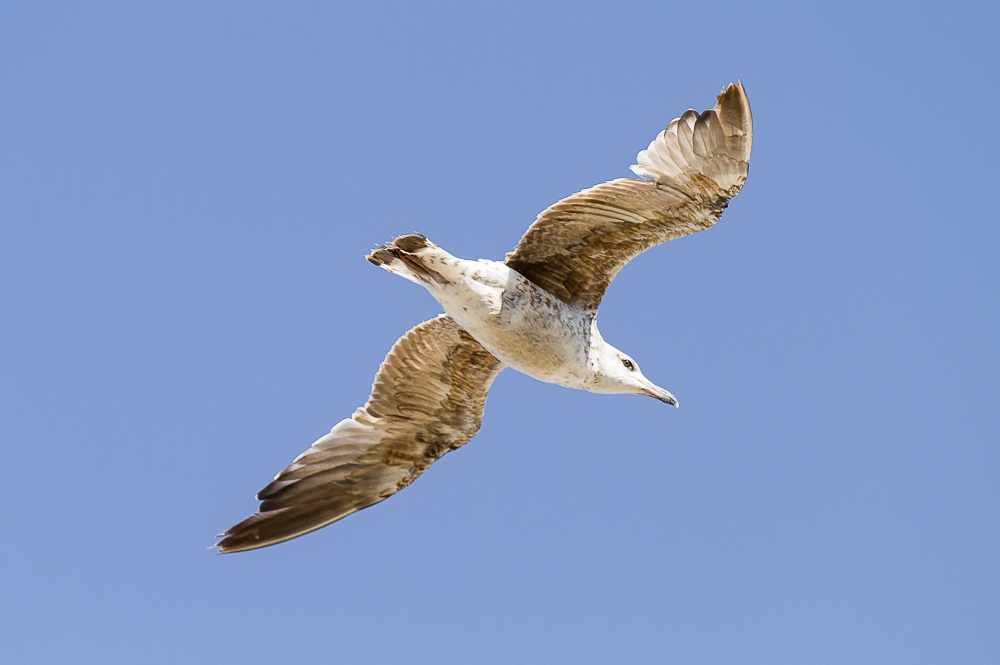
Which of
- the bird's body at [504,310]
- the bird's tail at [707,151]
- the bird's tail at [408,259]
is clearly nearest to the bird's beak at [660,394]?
the bird's body at [504,310]

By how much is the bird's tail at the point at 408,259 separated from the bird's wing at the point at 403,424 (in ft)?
3.28

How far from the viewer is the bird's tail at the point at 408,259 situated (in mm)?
9852

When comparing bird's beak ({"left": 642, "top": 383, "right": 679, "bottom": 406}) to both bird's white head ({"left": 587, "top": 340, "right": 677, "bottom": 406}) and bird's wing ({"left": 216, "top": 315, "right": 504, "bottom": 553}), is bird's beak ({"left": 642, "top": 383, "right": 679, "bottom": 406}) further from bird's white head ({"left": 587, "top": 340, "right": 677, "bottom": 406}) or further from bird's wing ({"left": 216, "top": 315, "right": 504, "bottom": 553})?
bird's wing ({"left": 216, "top": 315, "right": 504, "bottom": 553})

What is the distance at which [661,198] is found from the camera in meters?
10.2

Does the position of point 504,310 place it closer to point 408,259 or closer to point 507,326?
point 507,326

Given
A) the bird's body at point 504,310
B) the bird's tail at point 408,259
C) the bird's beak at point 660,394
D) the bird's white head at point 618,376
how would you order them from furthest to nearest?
the bird's beak at point 660,394 → the bird's white head at point 618,376 → the bird's body at point 504,310 → the bird's tail at point 408,259

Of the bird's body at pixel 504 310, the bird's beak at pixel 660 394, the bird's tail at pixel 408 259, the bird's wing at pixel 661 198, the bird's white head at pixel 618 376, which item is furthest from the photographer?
the bird's beak at pixel 660 394

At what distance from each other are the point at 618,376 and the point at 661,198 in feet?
5.44

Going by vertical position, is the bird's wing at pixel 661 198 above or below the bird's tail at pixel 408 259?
above

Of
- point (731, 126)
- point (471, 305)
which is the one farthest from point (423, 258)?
point (731, 126)

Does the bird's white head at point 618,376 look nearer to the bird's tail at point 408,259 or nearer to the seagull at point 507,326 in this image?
the seagull at point 507,326

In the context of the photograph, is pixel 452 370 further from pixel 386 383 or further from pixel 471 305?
pixel 471 305

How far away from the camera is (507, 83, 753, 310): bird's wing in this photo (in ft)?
33.3

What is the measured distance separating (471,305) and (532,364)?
2.71 feet
